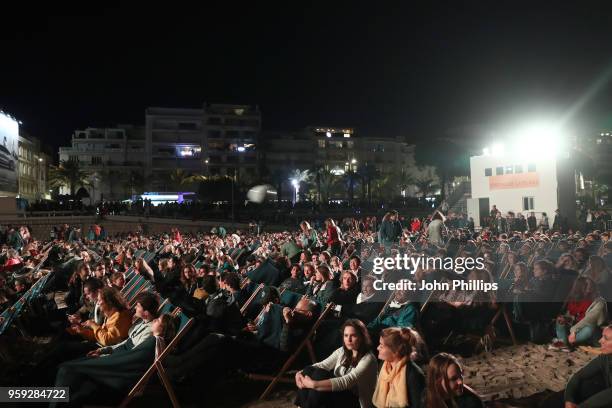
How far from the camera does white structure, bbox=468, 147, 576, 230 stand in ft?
79.2

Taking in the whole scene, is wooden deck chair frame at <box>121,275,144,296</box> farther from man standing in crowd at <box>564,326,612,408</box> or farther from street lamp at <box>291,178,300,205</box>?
street lamp at <box>291,178,300,205</box>

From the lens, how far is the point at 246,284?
752cm

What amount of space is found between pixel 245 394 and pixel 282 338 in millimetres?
762

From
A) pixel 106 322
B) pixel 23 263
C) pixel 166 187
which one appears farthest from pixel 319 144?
pixel 106 322

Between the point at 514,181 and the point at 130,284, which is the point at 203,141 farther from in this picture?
the point at 130,284

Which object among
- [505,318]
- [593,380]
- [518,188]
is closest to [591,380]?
[593,380]

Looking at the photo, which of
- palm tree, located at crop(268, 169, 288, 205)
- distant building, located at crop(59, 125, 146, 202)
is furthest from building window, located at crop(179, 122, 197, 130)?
palm tree, located at crop(268, 169, 288, 205)

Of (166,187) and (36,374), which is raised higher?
(166,187)

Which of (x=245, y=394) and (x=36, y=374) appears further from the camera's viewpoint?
(x=245, y=394)

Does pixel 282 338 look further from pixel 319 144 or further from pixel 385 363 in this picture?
pixel 319 144

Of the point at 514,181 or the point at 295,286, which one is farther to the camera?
the point at 514,181

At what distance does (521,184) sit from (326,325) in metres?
24.0

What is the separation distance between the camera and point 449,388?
10.1 ft

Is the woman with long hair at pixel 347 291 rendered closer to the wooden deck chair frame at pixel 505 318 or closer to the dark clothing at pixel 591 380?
the wooden deck chair frame at pixel 505 318
